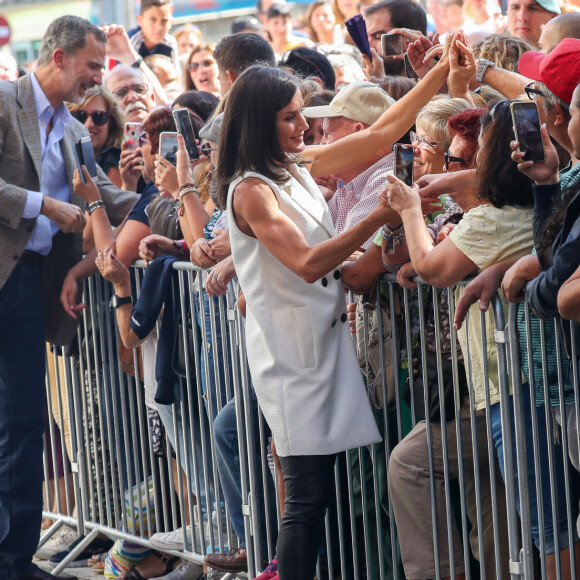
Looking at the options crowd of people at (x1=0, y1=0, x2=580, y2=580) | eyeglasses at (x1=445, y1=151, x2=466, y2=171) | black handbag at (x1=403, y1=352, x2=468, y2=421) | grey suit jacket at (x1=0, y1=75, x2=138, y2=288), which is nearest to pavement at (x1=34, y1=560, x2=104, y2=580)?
crowd of people at (x1=0, y1=0, x2=580, y2=580)

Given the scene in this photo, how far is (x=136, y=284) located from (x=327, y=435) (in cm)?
205

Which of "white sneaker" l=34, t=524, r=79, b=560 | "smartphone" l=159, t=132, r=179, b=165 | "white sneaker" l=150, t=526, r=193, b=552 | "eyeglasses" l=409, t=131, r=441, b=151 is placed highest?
"smartphone" l=159, t=132, r=179, b=165

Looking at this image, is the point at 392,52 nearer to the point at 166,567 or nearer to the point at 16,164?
the point at 16,164

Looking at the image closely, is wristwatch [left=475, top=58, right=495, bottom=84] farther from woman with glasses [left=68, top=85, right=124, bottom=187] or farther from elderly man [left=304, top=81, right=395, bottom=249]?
woman with glasses [left=68, top=85, right=124, bottom=187]

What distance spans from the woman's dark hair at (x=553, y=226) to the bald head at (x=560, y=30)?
1.39 meters

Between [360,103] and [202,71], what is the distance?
3.53m

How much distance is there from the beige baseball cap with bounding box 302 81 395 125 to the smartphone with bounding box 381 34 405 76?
965 millimetres

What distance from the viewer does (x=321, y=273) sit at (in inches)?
154

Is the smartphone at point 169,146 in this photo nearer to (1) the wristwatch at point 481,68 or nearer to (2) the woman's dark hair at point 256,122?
(2) the woman's dark hair at point 256,122

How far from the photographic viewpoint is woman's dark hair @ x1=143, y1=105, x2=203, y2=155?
18.9 feet

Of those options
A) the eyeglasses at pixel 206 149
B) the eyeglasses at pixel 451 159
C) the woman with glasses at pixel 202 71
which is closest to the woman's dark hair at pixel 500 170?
the eyeglasses at pixel 451 159

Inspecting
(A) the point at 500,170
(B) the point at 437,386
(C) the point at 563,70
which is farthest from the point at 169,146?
(C) the point at 563,70

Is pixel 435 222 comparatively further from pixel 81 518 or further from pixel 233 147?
pixel 81 518

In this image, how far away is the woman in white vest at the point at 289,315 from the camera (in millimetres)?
3979
